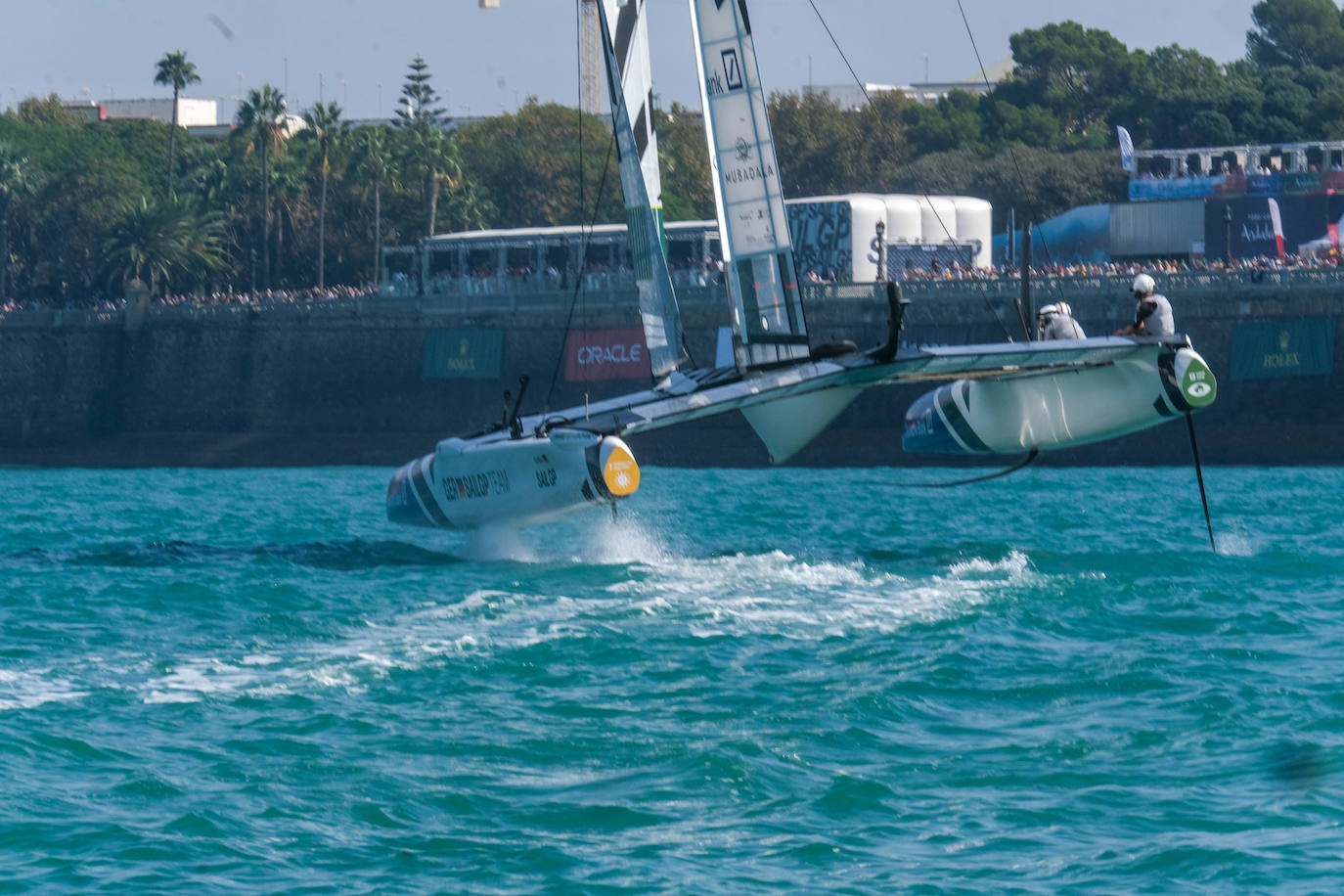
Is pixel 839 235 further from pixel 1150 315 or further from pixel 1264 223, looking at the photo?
pixel 1150 315

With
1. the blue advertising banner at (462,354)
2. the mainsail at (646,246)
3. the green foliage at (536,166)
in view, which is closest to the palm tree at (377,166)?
the green foliage at (536,166)

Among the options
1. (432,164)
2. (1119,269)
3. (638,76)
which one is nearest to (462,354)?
(1119,269)

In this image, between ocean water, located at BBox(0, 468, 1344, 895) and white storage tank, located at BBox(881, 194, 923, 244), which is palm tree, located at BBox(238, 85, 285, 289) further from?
ocean water, located at BBox(0, 468, 1344, 895)

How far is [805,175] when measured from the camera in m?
71.6

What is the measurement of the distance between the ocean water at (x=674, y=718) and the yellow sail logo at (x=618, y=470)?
0.87 metres

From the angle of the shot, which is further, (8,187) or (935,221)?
(8,187)

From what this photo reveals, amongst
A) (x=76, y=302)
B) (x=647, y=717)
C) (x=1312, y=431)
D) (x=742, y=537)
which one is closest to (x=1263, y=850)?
(x=647, y=717)

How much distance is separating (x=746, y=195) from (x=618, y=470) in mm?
3447

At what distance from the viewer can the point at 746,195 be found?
17109 mm

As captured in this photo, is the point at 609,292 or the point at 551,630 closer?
the point at 551,630

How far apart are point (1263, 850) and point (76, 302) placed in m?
58.1

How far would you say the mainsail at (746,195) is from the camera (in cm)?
1709

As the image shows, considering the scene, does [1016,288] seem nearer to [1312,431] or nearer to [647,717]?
[1312,431]

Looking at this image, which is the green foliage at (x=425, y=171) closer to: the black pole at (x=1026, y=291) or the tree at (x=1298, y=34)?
the tree at (x=1298, y=34)
